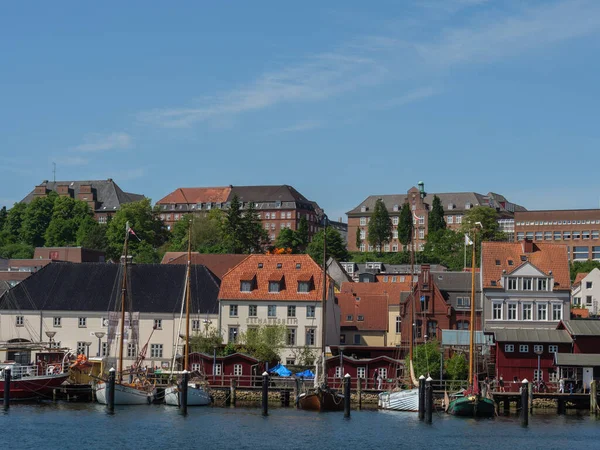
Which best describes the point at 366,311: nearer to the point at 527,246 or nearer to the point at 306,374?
the point at 527,246

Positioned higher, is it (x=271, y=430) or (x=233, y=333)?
(x=233, y=333)

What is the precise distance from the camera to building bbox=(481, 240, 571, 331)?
106 m

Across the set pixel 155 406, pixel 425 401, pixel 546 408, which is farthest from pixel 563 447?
pixel 155 406

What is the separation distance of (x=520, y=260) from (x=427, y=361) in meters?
21.1

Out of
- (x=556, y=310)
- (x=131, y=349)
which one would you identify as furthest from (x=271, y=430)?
(x=556, y=310)

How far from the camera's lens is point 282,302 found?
104312 millimetres

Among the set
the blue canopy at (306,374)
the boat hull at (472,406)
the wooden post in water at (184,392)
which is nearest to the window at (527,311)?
the blue canopy at (306,374)

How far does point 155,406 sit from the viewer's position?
3396 inches

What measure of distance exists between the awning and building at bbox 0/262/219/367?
102 ft

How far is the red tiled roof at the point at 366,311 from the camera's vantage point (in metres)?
117

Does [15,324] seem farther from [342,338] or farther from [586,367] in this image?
[586,367]

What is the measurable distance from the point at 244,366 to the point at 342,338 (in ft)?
75.2

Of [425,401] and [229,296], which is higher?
[229,296]

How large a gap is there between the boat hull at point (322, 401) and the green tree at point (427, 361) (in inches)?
418
